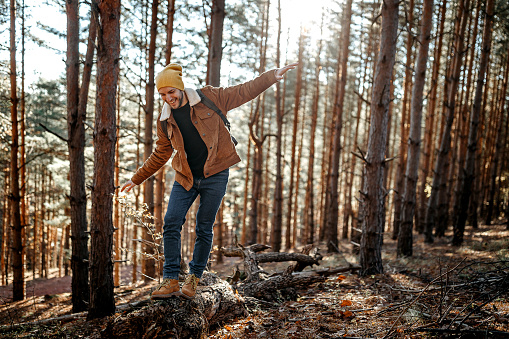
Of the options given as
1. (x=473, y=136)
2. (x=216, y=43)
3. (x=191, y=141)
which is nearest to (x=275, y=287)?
(x=191, y=141)

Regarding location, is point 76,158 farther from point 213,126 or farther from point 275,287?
point 275,287

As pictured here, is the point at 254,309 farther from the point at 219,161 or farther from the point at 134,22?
the point at 134,22

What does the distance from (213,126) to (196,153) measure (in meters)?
0.36

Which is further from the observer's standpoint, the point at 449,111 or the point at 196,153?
the point at 449,111

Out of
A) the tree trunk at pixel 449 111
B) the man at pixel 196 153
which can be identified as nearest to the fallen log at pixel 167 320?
the man at pixel 196 153

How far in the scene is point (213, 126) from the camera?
139 inches

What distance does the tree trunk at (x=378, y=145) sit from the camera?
5.85 meters

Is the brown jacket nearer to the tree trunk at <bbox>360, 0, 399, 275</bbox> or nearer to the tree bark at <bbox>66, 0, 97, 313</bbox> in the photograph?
the tree trunk at <bbox>360, 0, 399, 275</bbox>

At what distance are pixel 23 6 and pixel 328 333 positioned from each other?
430 inches

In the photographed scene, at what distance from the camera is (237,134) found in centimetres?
2056

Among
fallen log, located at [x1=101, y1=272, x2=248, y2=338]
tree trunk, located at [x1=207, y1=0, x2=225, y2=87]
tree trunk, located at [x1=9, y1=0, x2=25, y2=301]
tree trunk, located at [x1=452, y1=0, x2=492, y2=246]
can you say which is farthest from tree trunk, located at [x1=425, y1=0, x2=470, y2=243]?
tree trunk, located at [x1=9, y1=0, x2=25, y2=301]

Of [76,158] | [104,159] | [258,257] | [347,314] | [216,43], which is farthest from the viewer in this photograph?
[216,43]

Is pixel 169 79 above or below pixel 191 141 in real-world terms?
above

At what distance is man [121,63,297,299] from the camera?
11.4 ft
